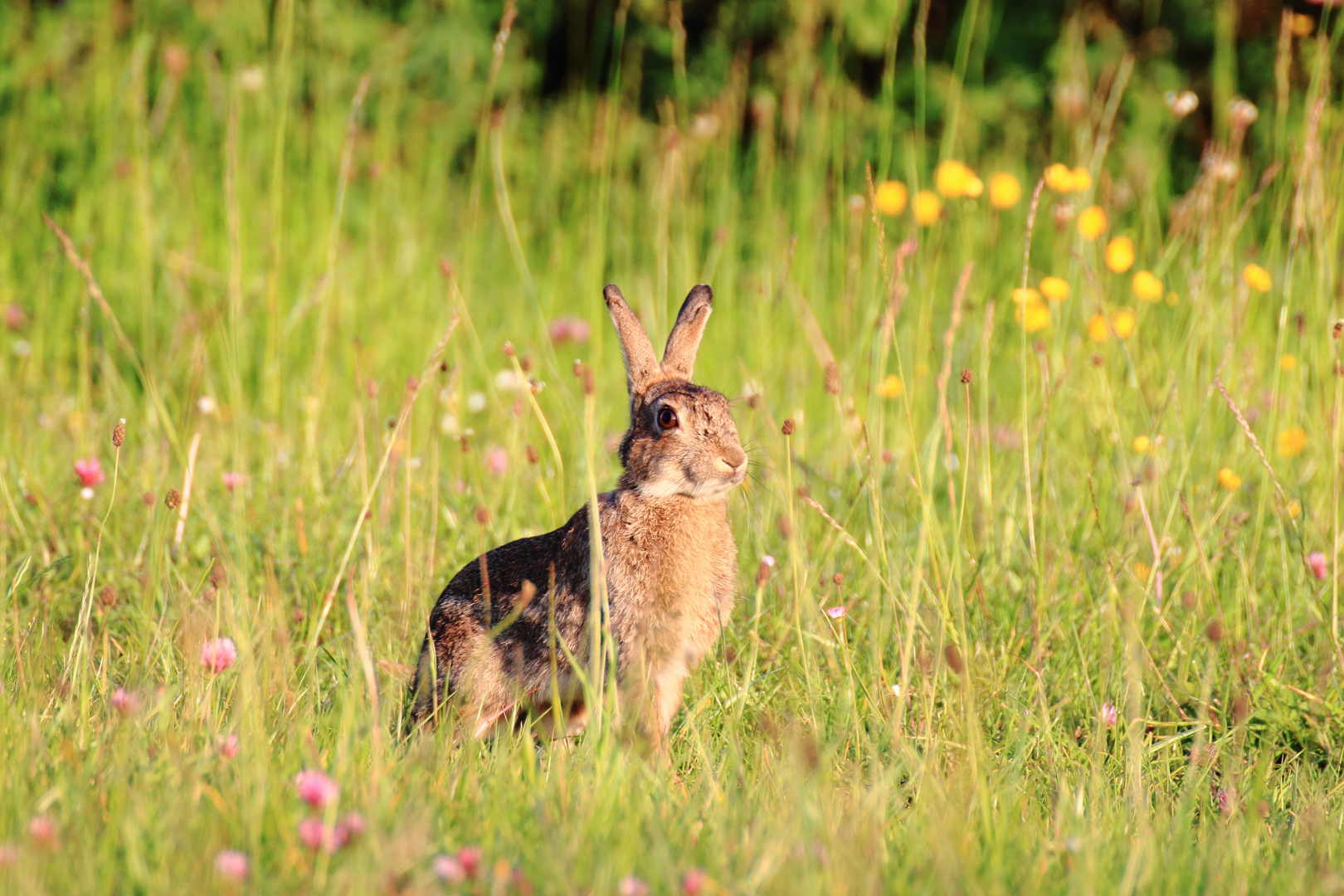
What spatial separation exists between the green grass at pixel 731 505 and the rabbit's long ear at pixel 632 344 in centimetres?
31

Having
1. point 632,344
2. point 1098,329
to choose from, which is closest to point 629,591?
point 632,344

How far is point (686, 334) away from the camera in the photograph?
3.40 meters

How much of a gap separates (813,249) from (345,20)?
3.52m

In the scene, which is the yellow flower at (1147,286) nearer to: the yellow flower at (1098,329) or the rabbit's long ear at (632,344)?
the yellow flower at (1098,329)

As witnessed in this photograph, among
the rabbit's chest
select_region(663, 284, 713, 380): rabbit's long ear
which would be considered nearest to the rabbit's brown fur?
the rabbit's chest

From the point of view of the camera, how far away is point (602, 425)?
13.6 feet

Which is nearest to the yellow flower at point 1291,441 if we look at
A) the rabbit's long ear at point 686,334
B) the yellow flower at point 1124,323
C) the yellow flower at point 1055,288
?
the yellow flower at point 1124,323

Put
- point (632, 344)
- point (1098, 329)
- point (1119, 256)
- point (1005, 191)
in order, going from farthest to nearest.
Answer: point (1005, 191)
point (1119, 256)
point (1098, 329)
point (632, 344)

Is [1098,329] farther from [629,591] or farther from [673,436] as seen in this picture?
[629,591]

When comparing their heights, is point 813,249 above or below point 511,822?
above

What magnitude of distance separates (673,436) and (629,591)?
0.38 m

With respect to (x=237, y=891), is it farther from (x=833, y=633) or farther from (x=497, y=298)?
(x=497, y=298)

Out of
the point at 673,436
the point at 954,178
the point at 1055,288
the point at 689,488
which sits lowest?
the point at 689,488

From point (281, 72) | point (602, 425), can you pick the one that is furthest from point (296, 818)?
point (281, 72)
